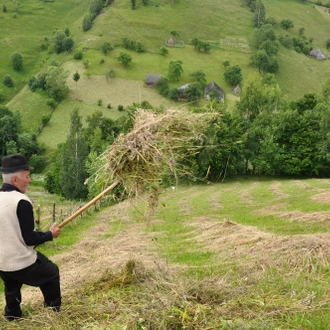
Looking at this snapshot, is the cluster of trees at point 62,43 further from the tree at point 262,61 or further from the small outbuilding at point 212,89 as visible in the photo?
the tree at point 262,61

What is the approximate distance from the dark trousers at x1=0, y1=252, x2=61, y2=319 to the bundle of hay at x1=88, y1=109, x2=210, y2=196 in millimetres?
1868

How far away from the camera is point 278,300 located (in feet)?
19.2

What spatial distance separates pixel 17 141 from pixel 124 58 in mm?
35291

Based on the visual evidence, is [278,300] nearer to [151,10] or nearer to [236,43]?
[236,43]

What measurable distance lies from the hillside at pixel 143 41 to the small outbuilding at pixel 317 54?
2625 mm

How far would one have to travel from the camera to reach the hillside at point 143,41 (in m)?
84.3

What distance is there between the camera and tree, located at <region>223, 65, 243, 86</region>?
89000 mm

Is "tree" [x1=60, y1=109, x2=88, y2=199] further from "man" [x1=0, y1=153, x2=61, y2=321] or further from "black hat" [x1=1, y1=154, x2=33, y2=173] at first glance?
"black hat" [x1=1, y1=154, x2=33, y2=173]

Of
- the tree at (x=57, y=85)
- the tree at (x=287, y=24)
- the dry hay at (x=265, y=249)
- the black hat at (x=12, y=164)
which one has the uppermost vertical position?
the tree at (x=287, y=24)

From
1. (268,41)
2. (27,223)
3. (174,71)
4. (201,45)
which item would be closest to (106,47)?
(174,71)

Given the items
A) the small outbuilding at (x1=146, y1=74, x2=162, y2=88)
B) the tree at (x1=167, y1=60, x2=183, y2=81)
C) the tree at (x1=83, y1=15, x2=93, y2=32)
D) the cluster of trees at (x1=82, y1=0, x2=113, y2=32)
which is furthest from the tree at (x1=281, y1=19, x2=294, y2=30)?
the tree at (x1=83, y1=15, x2=93, y2=32)

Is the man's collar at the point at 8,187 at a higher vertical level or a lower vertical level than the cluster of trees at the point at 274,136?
higher

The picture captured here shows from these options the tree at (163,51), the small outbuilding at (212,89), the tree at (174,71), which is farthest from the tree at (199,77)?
the tree at (163,51)

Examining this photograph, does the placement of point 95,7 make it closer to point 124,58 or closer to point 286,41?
point 124,58
